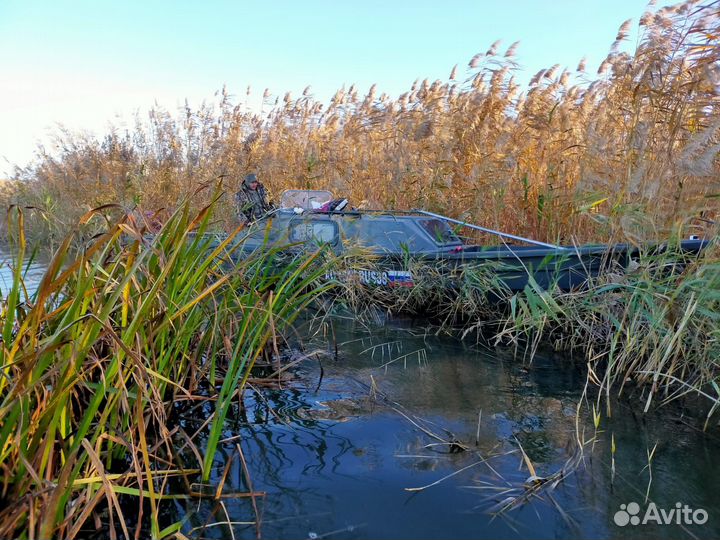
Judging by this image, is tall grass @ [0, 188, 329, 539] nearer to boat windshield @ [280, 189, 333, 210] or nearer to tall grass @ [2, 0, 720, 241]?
tall grass @ [2, 0, 720, 241]

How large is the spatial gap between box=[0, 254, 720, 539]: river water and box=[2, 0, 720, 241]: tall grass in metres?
1.25

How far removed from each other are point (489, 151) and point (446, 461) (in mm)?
4824

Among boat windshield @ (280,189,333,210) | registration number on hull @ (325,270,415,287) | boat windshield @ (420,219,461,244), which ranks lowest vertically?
registration number on hull @ (325,270,415,287)

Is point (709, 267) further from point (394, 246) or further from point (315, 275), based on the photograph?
point (394, 246)

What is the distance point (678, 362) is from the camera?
3346mm

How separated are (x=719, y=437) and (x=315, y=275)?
2.18 metres

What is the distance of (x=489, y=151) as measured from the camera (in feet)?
21.7

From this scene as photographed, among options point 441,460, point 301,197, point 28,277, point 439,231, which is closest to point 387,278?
point 439,231

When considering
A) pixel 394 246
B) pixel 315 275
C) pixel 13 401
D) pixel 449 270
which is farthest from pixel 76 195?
pixel 13 401

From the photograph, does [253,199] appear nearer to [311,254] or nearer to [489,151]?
[489,151]

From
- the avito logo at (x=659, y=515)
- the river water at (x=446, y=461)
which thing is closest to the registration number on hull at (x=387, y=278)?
the river water at (x=446, y=461)

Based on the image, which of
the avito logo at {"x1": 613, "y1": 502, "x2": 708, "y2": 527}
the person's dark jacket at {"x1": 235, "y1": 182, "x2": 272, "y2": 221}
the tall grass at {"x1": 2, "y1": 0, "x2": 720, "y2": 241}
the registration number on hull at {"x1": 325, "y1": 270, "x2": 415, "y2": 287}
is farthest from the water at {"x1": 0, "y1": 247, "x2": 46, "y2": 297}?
the avito logo at {"x1": 613, "y1": 502, "x2": 708, "y2": 527}

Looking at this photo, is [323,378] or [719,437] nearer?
[719,437]

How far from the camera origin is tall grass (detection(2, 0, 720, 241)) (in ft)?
11.4
